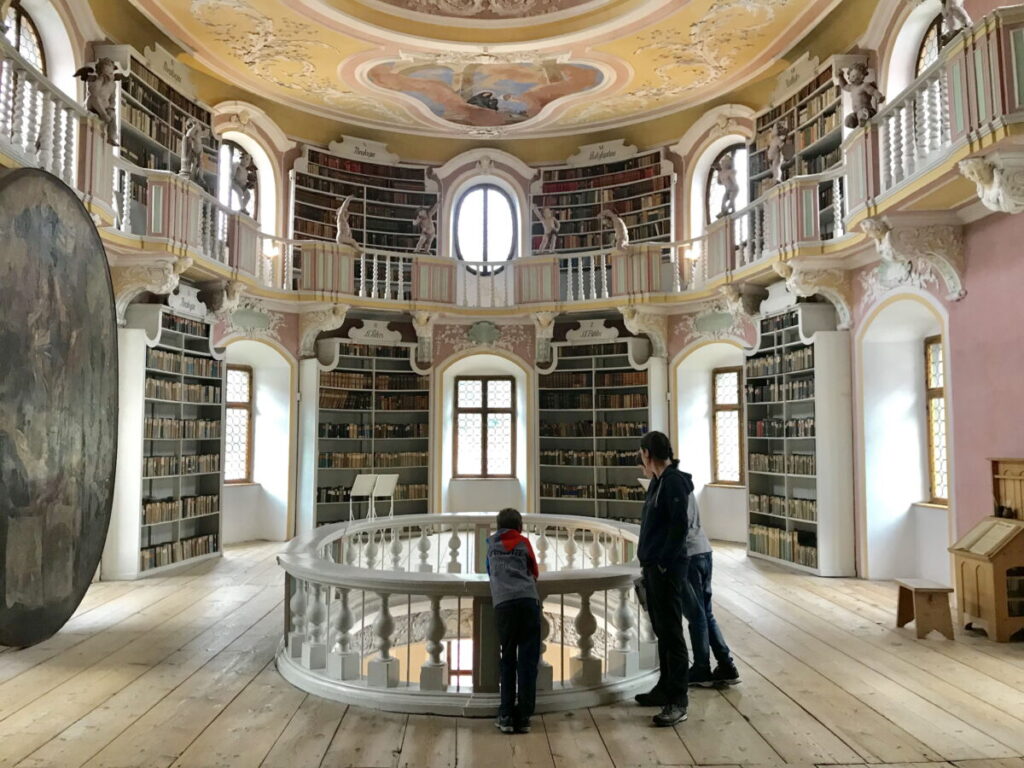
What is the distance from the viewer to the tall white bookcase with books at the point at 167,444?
26.9 feet

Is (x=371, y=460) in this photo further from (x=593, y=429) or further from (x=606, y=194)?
(x=606, y=194)

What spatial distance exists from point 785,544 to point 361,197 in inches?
329

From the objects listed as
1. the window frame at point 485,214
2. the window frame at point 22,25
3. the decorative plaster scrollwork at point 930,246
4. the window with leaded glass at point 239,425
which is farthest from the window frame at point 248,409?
the decorative plaster scrollwork at point 930,246

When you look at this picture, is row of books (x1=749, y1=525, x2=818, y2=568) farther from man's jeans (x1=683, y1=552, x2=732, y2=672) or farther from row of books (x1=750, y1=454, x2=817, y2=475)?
man's jeans (x1=683, y1=552, x2=732, y2=672)

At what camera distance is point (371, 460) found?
463 inches

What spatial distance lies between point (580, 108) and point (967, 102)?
7.35 metres

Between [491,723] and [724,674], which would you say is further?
[724,674]

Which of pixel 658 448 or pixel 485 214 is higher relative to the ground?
pixel 485 214

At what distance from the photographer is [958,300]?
22.1 ft

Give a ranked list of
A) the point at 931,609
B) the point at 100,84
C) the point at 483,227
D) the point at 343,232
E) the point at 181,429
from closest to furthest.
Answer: the point at 931,609, the point at 100,84, the point at 181,429, the point at 343,232, the point at 483,227

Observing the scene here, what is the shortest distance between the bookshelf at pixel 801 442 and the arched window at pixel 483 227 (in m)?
4.97

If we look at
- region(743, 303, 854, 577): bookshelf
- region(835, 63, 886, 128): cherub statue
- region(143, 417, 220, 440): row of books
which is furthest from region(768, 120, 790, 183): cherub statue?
region(143, 417, 220, 440): row of books

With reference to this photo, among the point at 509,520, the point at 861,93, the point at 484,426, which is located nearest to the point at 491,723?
the point at 509,520

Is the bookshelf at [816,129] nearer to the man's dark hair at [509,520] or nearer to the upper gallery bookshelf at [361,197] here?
the upper gallery bookshelf at [361,197]
